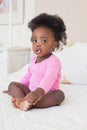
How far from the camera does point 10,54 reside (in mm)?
2096

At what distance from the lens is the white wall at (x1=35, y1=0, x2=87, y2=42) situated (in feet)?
6.82

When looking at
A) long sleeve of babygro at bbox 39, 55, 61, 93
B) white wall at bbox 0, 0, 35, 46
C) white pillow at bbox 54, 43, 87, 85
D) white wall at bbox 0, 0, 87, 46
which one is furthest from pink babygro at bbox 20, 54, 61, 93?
white wall at bbox 0, 0, 35, 46

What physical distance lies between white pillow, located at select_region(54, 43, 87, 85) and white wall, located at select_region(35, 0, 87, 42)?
42 centimetres

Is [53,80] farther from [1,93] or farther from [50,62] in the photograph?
[1,93]

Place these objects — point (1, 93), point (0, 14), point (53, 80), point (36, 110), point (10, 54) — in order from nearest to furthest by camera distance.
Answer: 1. point (36, 110)
2. point (53, 80)
3. point (1, 93)
4. point (10, 54)
5. point (0, 14)

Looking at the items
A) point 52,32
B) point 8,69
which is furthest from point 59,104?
point 8,69

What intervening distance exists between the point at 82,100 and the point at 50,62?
23cm

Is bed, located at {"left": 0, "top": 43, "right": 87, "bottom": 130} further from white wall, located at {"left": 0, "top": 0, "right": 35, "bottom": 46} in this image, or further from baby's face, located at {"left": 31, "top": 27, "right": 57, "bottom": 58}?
white wall, located at {"left": 0, "top": 0, "right": 35, "bottom": 46}

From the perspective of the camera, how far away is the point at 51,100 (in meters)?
1.02

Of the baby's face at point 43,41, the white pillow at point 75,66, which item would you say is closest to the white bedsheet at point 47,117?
the baby's face at point 43,41

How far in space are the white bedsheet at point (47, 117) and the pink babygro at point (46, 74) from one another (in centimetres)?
10

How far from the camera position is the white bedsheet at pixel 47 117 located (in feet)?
2.46

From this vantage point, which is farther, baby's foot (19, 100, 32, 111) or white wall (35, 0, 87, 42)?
white wall (35, 0, 87, 42)

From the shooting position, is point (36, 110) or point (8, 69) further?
point (8, 69)
